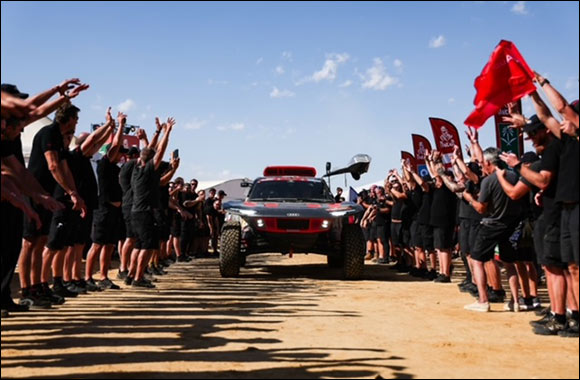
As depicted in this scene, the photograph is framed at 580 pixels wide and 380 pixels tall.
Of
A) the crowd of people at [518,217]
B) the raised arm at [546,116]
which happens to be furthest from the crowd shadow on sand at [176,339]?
the raised arm at [546,116]

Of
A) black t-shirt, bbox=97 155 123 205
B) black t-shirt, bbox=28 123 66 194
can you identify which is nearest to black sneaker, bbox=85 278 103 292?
black t-shirt, bbox=97 155 123 205

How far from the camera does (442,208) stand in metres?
9.62

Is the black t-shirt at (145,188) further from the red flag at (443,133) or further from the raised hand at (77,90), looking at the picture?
the red flag at (443,133)

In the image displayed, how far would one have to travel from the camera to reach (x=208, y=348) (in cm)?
461

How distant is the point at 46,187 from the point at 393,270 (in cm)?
823

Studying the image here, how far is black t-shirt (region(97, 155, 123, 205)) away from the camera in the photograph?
8.21 m

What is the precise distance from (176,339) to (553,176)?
3405mm

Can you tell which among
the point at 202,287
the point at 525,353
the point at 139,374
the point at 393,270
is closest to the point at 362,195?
the point at 393,270

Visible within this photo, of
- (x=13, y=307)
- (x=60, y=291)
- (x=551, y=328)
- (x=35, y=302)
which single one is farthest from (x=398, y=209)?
(x=13, y=307)

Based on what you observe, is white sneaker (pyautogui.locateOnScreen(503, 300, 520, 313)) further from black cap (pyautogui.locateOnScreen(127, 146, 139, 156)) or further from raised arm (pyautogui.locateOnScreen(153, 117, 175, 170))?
black cap (pyautogui.locateOnScreen(127, 146, 139, 156))

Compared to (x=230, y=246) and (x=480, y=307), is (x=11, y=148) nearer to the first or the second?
(x=230, y=246)

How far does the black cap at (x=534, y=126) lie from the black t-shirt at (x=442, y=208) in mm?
4286

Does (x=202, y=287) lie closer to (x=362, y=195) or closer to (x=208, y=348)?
(x=208, y=348)

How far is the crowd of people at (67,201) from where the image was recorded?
17.1 ft
